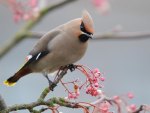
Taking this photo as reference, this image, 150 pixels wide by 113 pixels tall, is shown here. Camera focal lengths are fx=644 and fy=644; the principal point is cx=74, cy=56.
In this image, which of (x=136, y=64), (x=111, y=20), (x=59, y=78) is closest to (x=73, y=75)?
(x=136, y=64)

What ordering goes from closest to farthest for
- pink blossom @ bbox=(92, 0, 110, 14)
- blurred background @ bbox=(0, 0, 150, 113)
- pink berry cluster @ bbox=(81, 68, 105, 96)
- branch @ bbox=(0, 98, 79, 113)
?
branch @ bbox=(0, 98, 79, 113) → pink berry cluster @ bbox=(81, 68, 105, 96) → pink blossom @ bbox=(92, 0, 110, 14) → blurred background @ bbox=(0, 0, 150, 113)

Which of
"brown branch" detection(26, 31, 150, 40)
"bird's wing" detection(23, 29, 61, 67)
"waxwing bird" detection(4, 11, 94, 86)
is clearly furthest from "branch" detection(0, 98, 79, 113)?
"brown branch" detection(26, 31, 150, 40)

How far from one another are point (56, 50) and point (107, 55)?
519 cm

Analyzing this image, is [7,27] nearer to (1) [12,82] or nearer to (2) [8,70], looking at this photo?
(2) [8,70]

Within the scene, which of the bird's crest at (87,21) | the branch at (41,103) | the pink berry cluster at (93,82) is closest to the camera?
the branch at (41,103)

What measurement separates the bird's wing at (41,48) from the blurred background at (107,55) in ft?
10.5

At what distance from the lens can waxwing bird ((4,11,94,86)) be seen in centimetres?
369

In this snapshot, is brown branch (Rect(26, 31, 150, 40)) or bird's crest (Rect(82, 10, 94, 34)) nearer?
bird's crest (Rect(82, 10, 94, 34))

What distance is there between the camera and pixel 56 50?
12.7ft

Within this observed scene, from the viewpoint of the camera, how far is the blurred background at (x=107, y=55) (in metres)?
7.43

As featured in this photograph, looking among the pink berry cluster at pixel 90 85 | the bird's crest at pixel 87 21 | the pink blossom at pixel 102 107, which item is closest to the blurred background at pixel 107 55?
the bird's crest at pixel 87 21

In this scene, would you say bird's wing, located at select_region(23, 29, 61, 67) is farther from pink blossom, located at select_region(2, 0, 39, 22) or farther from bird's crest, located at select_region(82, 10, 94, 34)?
bird's crest, located at select_region(82, 10, 94, 34)

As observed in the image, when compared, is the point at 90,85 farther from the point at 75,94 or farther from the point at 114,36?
the point at 114,36

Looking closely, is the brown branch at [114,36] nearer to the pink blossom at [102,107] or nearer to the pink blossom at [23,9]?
the pink blossom at [23,9]
